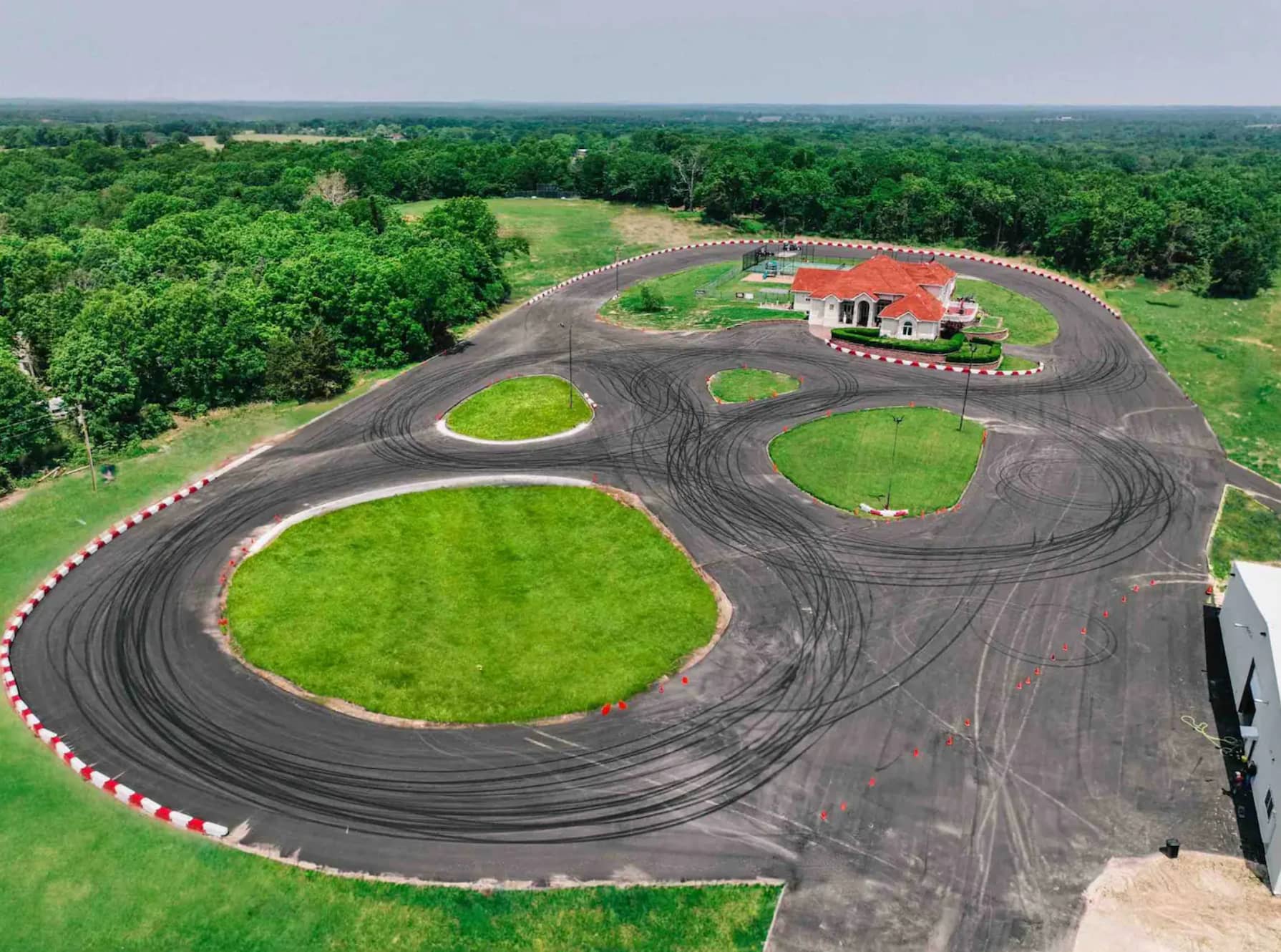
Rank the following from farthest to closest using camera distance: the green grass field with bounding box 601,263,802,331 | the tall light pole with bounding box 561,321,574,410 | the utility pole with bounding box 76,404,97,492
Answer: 1. the green grass field with bounding box 601,263,802,331
2. the tall light pole with bounding box 561,321,574,410
3. the utility pole with bounding box 76,404,97,492

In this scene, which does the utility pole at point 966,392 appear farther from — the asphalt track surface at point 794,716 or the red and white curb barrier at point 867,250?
the red and white curb barrier at point 867,250

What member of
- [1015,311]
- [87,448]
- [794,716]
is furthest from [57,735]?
[1015,311]

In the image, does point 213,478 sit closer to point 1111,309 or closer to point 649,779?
point 649,779

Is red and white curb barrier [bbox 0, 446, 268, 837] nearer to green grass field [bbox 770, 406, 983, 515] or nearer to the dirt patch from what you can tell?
the dirt patch

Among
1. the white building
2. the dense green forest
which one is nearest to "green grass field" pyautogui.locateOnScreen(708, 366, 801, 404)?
the dense green forest

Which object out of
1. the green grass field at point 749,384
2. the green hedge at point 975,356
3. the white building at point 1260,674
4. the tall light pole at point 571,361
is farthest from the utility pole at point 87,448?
the green hedge at point 975,356

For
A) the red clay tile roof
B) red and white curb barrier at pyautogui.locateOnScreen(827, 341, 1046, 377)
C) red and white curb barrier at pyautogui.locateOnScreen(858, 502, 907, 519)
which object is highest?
the red clay tile roof
